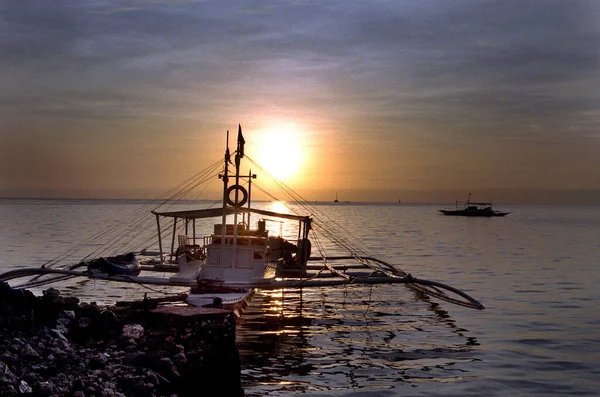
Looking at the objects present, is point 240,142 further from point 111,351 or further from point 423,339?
point 111,351

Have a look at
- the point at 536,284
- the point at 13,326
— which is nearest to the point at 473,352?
the point at 13,326

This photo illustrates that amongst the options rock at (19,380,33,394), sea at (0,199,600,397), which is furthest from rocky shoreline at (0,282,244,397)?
sea at (0,199,600,397)

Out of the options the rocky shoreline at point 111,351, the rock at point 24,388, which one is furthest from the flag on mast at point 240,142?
the rock at point 24,388

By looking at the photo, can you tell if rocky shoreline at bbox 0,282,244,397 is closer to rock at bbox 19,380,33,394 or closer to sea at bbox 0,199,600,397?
rock at bbox 19,380,33,394

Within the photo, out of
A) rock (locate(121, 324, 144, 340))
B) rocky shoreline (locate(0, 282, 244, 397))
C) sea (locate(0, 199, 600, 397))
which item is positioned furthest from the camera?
sea (locate(0, 199, 600, 397))

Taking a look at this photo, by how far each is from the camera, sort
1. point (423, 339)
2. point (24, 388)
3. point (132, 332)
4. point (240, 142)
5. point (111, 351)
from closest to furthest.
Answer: point (24, 388) → point (111, 351) → point (132, 332) → point (423, 339) → point (240, 142)

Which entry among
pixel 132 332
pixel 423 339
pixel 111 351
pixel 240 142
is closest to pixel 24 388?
pixel 111 351

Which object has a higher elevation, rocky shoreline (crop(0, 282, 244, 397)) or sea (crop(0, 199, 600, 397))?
rocky shoreline (crop(0, 282, 244, 397))

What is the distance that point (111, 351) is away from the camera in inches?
656

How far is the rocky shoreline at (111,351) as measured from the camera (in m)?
14.2

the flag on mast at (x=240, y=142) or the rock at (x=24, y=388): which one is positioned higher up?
the flag on mast at (x=240, y=142)

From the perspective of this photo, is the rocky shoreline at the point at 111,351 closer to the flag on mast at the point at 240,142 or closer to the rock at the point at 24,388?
the rock at the point at 24,388

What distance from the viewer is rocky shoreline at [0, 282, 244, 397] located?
14.2 m

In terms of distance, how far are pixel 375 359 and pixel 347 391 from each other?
14.6ft
